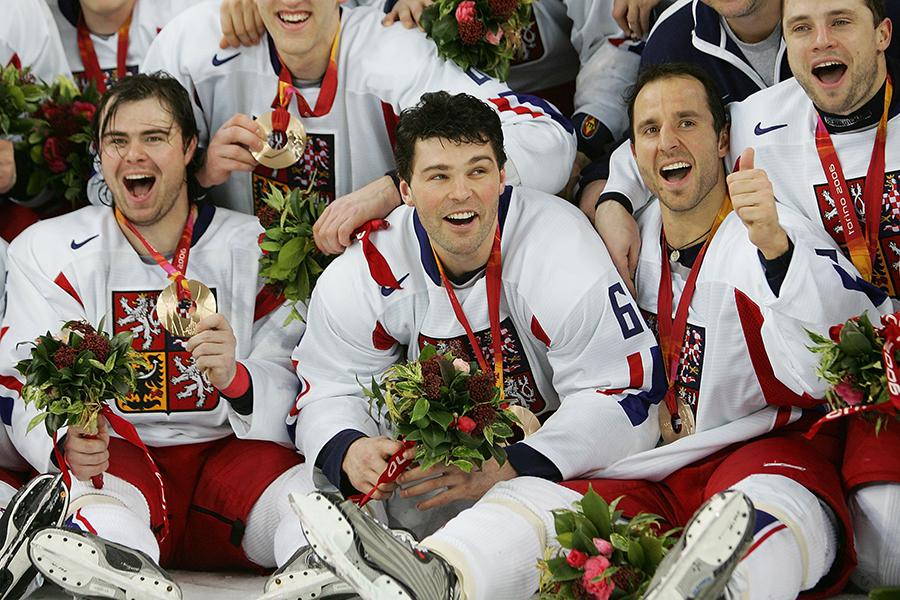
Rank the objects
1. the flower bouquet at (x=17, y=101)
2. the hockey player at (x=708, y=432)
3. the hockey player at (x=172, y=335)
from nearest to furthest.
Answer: the hockey player at (x=708, y=432)
the hockey player at (x=172, y=335)
the flower bouquet at (x=17, y=101)

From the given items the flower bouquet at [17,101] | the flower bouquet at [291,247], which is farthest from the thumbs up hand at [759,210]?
the flower bouquet at [17,101]

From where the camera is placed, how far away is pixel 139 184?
3.99 meters

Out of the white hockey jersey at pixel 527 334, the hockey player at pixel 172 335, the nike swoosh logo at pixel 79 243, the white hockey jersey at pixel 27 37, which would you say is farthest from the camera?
the white hockey jersey at pixel 27 37

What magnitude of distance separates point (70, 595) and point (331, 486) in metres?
0.75

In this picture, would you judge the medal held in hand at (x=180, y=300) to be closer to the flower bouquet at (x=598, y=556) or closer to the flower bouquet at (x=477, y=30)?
the flower bouquet at (x=477, y=30)

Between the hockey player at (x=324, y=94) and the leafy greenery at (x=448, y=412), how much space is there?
91cm

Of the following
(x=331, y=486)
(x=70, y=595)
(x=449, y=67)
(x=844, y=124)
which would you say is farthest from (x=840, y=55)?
(x=70, y=595)

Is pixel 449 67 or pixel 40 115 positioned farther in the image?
pixel 40 115

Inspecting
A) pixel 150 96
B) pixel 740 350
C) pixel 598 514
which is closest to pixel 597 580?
pixel 598 514

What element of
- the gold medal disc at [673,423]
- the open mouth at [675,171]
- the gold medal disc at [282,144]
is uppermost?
the gold medal disc at [282,144]

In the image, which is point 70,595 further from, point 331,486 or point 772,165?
point 772,165

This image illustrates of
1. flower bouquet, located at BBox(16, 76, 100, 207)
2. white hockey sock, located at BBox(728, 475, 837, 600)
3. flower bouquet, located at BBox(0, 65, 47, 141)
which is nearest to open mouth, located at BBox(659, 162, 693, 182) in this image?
white hockey sock, located at BBox(728, 475, 837, 600)

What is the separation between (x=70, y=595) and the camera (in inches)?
139

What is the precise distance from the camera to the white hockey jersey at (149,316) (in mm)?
3842
